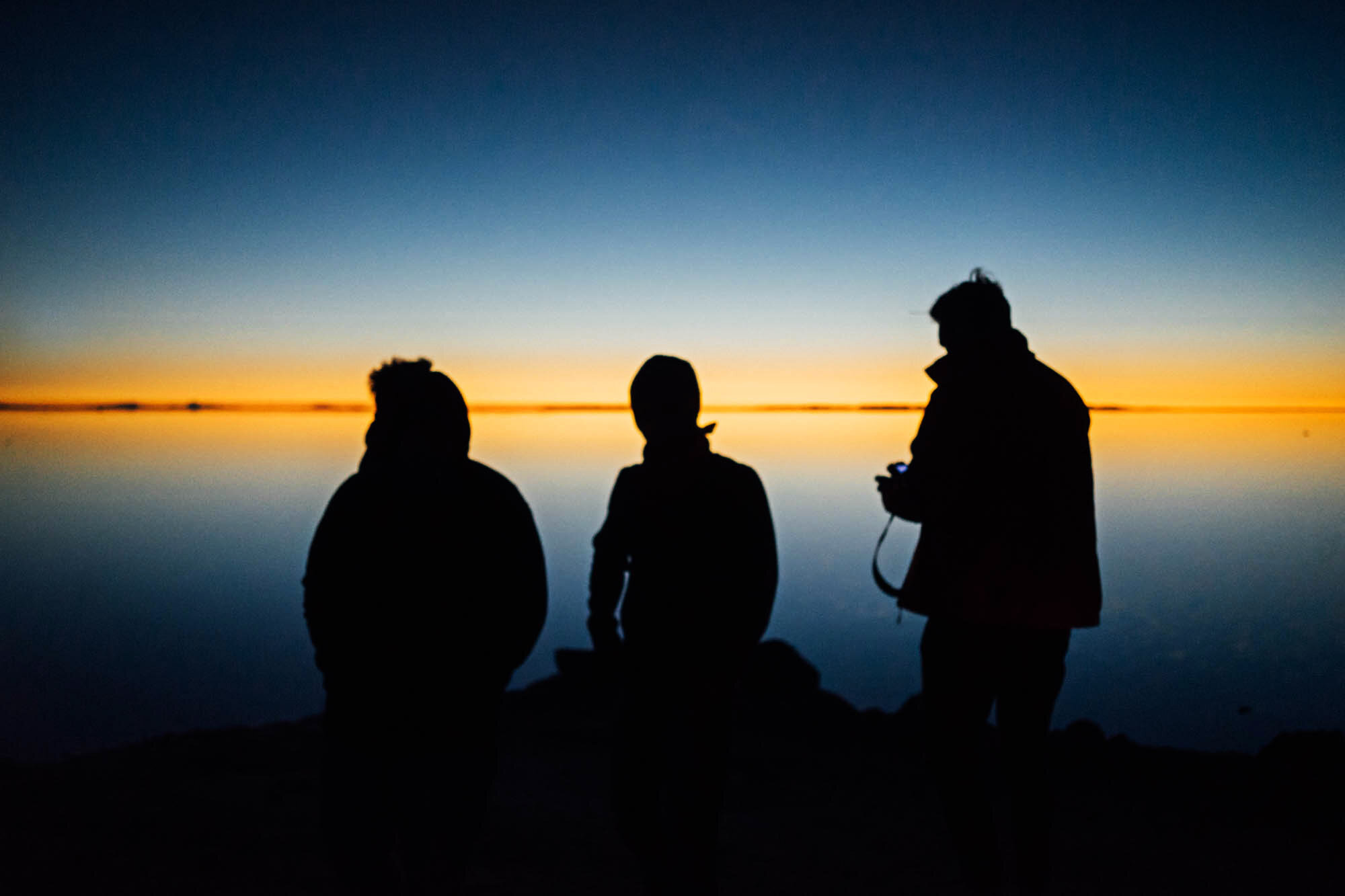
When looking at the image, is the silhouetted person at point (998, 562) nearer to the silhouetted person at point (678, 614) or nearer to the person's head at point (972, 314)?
the person's head at point (972, 314)

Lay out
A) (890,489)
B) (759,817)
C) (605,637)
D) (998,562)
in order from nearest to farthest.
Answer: (998,562) → (605,637) → (890,489) → (759,817)

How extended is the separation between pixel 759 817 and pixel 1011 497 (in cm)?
292

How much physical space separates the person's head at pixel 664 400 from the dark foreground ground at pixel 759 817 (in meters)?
2.14

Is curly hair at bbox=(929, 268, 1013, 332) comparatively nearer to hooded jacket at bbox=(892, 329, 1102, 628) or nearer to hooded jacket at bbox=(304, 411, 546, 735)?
hooded jacket at bbox=(892, 329, 1102, 628)

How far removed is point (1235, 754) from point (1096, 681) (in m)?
8.74

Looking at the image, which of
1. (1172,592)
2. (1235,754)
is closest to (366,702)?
(1235,754)

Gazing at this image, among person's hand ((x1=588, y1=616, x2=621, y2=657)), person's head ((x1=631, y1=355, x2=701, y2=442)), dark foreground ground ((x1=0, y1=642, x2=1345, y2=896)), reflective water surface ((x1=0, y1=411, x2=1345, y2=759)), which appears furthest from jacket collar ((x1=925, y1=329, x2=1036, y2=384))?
reflective water surface ((x1=0, y1=411, x2=1345, y2=759))

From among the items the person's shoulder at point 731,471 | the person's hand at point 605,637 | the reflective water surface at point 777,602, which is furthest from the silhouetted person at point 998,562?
the reflective water surface at point 777,602

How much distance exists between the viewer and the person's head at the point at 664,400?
7.98 ft

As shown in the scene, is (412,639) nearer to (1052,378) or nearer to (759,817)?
(1052,378)

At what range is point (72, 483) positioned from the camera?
39969 mm

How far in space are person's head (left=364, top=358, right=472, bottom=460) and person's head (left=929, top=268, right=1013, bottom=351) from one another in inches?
56.3

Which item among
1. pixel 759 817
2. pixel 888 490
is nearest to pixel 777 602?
pixel 759 817

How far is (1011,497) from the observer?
240 cm
